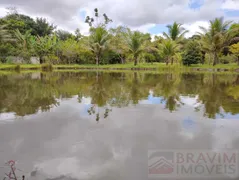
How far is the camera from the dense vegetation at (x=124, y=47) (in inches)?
851

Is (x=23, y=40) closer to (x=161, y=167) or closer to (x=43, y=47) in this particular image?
(x=43, y=47)

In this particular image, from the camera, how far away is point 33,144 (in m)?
2.84

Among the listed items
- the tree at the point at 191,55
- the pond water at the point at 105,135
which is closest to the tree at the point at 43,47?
the tree at the point at 191,55

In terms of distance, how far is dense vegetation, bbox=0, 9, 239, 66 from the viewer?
70.9 ft

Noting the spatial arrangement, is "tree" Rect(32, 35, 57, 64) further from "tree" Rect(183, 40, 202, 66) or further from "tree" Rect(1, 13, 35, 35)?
"tree" Rect(183, 40, 202, 66)

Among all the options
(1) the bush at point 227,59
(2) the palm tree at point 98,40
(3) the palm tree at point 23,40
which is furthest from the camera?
(3) the palm tree at point 23,40

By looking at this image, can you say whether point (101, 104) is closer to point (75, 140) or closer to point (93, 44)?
point (75, 140)

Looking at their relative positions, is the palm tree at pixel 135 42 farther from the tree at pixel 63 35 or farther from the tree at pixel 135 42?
the tree at pixel 63 35

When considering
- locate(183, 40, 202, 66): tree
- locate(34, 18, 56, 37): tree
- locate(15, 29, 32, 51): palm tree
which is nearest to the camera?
locate(183, 40, 202, 66): tree

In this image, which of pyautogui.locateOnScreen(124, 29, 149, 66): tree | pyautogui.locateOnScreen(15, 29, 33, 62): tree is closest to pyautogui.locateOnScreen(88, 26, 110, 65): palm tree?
pyautogui.locateOnScreen(124, 29, 149, 66): tree

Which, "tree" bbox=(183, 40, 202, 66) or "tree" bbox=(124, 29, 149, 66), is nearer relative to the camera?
"tree" bbox=(124, 29, 149, 66)

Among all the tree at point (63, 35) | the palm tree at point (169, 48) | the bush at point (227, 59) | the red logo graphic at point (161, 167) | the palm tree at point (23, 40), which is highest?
the tree at point (63, 35)

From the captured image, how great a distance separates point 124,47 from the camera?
23547mm

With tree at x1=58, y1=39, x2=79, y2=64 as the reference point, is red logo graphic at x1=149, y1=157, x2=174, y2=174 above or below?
below
